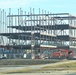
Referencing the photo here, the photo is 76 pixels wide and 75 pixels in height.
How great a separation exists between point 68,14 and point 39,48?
52.5 ft

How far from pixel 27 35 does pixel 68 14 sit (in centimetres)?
1555

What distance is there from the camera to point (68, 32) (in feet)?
429

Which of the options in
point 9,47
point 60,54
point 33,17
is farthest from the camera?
point 33,17

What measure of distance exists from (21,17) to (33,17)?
5015 millimetres

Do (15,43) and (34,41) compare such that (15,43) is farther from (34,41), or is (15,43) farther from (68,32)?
(68,32)

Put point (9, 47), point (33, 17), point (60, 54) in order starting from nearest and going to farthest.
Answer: point (60, 54)
point (9, 47)
point (33, 17)

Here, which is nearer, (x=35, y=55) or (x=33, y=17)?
(x=35, y=55)

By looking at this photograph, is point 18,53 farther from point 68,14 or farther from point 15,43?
point 68,14

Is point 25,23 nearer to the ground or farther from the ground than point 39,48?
farther from the ground

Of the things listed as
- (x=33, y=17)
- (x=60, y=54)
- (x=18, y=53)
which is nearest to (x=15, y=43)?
(x=18, y=53)

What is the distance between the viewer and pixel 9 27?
122 meters

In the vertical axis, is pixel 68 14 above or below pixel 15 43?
above

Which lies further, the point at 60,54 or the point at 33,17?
the point at 33,17

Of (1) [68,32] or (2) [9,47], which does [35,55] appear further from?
(1) [68,32]
